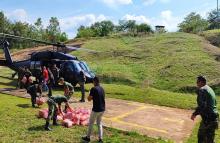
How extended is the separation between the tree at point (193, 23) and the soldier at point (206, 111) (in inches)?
3206

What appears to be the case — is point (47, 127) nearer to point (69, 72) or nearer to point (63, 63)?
point (69, 72)

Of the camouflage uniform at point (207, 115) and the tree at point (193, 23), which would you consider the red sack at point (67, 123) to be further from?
the tree at point (193, 23)

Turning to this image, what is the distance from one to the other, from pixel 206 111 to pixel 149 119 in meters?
6.90

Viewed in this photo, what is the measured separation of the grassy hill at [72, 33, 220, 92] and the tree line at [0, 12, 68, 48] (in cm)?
3632

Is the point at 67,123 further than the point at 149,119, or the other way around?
the point at 149,119

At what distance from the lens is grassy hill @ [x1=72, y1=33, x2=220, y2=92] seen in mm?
31594

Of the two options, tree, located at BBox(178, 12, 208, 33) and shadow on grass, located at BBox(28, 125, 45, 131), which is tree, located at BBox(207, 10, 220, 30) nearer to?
tree, located at BBox(178, 12, 208, 33)

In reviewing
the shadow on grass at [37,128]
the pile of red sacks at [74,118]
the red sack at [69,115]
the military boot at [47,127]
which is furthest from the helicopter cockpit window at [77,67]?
the military boot at [47,127]

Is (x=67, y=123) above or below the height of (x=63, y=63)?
below

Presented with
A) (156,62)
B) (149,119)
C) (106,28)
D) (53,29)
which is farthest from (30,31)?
(149,119)

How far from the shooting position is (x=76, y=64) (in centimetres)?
2439

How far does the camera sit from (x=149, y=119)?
16.3m

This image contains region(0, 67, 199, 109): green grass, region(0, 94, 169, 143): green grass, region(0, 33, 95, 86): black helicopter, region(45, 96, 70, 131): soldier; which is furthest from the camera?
region(0, 33, 95, 86): black helicopter

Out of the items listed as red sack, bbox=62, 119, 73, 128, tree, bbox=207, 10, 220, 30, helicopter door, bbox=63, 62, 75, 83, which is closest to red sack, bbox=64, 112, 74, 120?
red sack, bbox=62, 119, 73, 128
